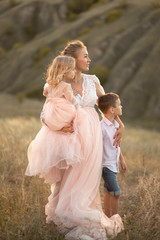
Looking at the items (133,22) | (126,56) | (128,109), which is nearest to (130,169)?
(128,109)

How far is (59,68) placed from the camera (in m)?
3.81

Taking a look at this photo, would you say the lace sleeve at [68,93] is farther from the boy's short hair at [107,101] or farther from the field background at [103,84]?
the field background at [103,84]

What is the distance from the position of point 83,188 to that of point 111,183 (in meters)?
0.36

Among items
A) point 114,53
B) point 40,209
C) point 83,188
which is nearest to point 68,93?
point 83,188

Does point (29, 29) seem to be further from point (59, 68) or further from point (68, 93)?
point (68, 93)

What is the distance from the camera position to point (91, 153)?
3.81 m

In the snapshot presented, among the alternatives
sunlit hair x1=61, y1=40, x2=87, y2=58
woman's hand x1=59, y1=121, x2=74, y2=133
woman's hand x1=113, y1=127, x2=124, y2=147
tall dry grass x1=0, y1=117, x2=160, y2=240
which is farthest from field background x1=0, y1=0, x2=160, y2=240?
sunlit hair x1=61, y1=40, x2=87, y2=58

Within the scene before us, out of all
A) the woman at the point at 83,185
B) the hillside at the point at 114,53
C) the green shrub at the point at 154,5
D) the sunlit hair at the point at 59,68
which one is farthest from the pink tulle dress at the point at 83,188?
the green shrub at the point at 154,5

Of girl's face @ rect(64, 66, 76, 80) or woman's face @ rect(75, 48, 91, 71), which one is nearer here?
girl's face @ rect(64, 66, 76, 80)

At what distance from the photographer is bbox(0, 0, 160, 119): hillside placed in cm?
3073

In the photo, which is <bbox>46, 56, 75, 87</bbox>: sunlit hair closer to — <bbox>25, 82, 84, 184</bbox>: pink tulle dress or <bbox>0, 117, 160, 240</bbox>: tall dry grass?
<bbox>25, 82, 84, 184</bbox>: pink tulle dress

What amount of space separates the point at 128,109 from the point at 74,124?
26386 mm

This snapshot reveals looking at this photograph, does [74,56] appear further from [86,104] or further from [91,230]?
[91,230]

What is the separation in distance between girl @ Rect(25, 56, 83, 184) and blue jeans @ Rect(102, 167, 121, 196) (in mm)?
420
